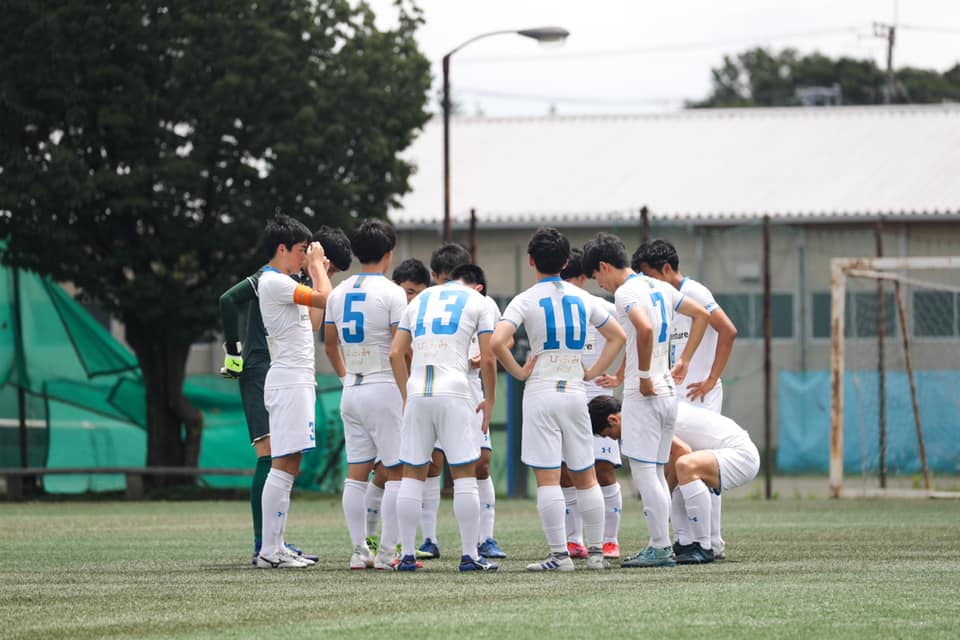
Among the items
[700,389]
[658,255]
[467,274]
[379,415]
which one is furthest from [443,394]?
[700,389]

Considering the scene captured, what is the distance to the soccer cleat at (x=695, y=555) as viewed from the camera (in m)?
10.9

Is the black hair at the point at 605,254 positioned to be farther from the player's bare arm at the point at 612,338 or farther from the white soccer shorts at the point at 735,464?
the white soccer shorts at the point at 735,464

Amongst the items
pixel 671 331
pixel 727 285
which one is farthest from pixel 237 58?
pixel 671 331

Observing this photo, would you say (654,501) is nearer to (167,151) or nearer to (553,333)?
(553,333)

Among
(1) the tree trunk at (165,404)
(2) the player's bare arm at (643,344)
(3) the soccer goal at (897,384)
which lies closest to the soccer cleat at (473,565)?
(2) the player's bare arm at (643,344)

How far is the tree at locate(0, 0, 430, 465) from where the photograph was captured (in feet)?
75.5

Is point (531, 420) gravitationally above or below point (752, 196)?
below

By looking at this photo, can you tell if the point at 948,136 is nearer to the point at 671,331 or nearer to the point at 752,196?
the point at 752,196

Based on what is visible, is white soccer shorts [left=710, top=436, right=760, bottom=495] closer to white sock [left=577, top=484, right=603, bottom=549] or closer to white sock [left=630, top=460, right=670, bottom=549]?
white sock [left=630, top=460, right=670, bottom=549]

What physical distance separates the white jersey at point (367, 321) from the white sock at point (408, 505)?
28.1 inches

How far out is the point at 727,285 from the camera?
30250mm

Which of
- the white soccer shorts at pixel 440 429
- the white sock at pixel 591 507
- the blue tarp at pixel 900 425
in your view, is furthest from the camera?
the blue tarp at pixel 900 425

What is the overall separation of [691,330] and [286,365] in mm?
2817

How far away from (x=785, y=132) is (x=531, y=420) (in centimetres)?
3199
